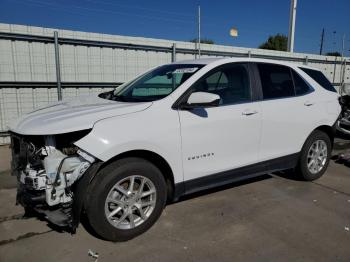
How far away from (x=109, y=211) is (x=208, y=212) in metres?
1.30

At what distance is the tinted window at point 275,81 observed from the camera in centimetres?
421

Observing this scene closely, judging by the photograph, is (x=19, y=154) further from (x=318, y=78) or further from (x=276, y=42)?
(x=276, y=42)

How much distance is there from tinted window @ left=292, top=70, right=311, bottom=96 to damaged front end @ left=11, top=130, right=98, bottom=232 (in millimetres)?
3040

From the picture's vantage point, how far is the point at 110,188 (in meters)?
3.00

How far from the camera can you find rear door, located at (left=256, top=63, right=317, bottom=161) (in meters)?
4.17

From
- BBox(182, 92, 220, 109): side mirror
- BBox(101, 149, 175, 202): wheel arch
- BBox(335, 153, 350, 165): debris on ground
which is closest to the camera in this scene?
BBox(101, 149, 175, 202): wheel arch

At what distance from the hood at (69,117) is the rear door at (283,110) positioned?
1668 millimetres

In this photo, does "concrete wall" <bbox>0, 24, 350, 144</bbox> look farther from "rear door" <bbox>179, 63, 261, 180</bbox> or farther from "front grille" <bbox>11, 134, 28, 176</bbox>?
"rear door" <bbox>179, 63, 261, 180</bbox>

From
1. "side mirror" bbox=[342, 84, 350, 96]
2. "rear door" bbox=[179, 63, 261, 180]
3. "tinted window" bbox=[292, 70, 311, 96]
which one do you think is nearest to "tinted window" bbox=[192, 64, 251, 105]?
"rear door" bbox=[179, 63, 261, 180]

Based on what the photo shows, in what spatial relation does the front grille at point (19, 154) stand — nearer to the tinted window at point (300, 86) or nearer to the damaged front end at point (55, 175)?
the damaged front end at point (55, 175)

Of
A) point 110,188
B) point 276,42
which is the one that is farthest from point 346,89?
point 276,42

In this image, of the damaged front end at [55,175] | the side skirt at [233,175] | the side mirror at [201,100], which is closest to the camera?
the damaged front end at [55,175]

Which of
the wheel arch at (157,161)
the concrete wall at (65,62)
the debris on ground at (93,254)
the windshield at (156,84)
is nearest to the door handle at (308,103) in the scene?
the windshield at (156,84)

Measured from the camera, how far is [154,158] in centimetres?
332
